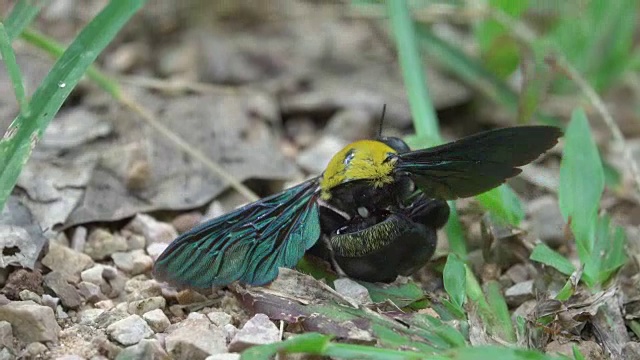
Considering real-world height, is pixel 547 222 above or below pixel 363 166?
below

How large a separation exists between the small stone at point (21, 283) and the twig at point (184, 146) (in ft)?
2.95

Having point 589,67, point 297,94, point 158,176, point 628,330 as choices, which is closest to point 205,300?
point 158,176

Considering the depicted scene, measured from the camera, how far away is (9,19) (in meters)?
2.38

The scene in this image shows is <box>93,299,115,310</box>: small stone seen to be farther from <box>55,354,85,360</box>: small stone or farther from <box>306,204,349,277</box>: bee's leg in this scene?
<box>306,204,349,277</box>: bee's leg

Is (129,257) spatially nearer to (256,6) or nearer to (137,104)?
(137,104)

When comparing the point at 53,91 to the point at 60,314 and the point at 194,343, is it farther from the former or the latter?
the point at 194,343

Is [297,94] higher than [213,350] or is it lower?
higher

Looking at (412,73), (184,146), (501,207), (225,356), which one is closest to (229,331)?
(225,356)

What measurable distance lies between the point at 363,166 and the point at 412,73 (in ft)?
3.20

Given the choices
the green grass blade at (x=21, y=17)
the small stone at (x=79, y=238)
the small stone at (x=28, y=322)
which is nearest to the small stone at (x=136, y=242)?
the small stone at (x=79, y=238)

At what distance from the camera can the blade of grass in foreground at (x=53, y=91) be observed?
2125 mm

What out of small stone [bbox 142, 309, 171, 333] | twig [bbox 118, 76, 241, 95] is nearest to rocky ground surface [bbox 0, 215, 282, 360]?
small stone [bbox 142, 309, 171, 333]

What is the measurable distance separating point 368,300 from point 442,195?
373mm

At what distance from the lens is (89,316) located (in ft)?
7.36
